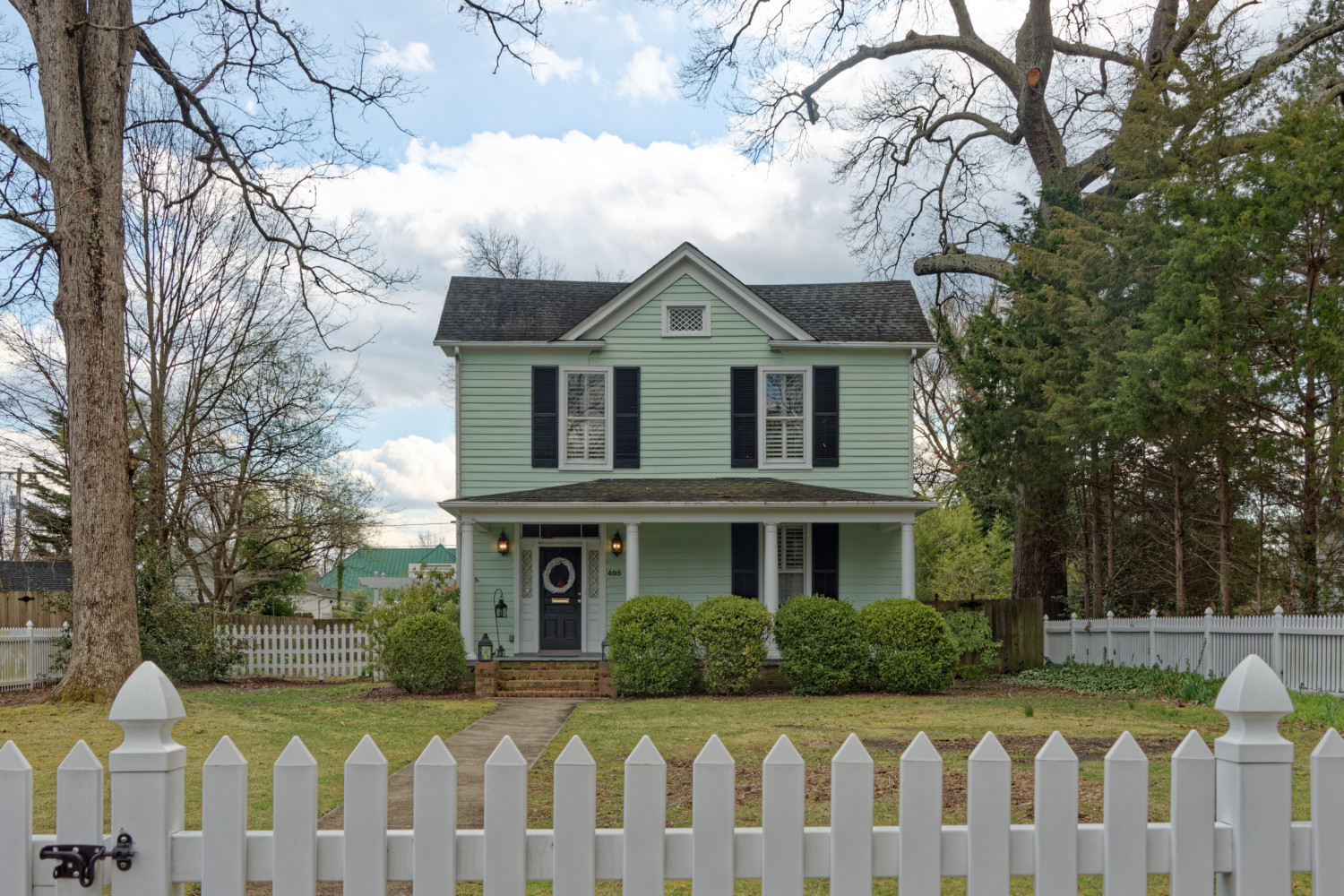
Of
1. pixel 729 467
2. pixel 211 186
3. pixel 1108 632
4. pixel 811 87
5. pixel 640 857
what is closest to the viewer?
pixel 640 857

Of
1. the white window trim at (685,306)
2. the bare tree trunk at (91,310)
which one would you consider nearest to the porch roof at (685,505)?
the white window trim at (685,306)

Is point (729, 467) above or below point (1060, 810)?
above

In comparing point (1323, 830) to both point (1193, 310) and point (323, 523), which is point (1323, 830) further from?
point (323, 523)

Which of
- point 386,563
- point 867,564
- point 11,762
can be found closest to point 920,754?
point 11,762

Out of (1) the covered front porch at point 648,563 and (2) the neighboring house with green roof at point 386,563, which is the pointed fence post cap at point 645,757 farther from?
(2) the neighboring house with green roof at point 386,563

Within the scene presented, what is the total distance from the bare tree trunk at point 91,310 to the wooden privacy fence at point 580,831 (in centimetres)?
1214

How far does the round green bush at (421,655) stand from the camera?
16125 mm

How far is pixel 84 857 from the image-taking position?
8.29 ft

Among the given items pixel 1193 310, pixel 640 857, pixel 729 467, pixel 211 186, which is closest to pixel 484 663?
pixel 729 467

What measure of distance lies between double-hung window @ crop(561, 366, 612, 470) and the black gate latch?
16.7m

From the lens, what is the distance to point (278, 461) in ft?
77.3

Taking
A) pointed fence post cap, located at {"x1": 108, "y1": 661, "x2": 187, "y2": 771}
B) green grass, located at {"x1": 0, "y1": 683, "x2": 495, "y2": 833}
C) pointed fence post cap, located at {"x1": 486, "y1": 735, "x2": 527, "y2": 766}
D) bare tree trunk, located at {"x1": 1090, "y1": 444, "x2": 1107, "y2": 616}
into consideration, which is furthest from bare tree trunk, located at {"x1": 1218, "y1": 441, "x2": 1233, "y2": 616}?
pointed fence post cap, located at {"x1": 108, "y1": 661, "x2": 187, "y2": 771}

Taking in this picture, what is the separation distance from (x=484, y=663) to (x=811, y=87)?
15513 mm

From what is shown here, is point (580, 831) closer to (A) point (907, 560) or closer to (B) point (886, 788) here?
(B) point (886, 788)
